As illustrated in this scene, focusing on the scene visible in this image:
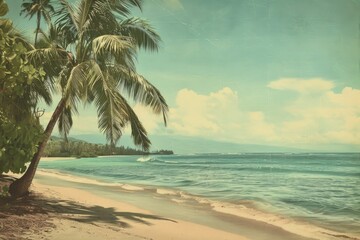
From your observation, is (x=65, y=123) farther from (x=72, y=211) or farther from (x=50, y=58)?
(x=72, y=211)

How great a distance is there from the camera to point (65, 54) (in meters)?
3.48

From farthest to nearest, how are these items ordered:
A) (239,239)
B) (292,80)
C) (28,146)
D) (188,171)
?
(188,171), (292,80), (239,239), (28,146)

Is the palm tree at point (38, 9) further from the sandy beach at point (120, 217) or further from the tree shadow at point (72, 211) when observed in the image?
the tree shadow at point (72, 211)

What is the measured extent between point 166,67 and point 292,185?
57.0 inches

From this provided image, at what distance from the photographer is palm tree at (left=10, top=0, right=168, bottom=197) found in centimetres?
309

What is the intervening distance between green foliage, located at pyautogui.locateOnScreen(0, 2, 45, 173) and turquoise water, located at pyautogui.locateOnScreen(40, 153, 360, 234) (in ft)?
2.19

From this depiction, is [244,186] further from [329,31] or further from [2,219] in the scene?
[2,219]

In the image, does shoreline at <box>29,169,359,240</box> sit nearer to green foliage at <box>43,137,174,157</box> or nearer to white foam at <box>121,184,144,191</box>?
white foam at <box>121,184,144,191</box>

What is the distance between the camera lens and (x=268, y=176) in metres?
3.50

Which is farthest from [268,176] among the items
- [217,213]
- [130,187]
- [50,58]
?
[50,58]

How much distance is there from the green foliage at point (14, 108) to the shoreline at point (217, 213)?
0.78m

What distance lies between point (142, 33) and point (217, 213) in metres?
1.71

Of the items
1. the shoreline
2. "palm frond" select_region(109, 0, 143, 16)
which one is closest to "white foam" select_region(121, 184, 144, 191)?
the shoreline

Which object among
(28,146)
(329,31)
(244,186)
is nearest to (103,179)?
(28,146)
